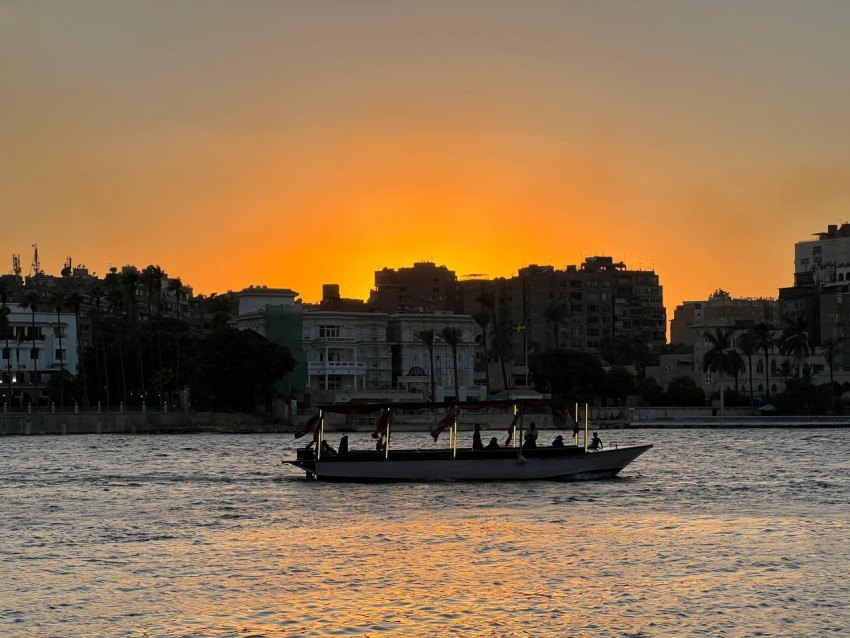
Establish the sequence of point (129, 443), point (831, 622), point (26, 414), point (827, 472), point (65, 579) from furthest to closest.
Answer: point (26, 414), point (129, 443), point (827, 472), point (65, 579), point (831, 622)

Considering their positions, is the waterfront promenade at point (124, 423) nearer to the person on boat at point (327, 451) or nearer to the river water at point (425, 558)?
the river water at point (425, 558)

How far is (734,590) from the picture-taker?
105 feet

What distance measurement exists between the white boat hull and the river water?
2.17 ft

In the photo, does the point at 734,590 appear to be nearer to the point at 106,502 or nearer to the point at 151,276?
the point at 106,502

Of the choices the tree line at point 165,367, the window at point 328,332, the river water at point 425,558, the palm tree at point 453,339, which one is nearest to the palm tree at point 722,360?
the palm tree at point 453,339

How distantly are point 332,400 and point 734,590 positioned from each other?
471 feet

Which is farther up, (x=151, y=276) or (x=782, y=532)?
(x=151, y=276)

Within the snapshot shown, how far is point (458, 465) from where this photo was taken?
59219 millimetres

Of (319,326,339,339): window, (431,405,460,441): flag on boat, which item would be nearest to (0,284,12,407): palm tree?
(319,326,339,339): window

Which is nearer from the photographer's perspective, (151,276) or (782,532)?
(782,532)

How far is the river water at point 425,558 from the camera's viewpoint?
28562mm

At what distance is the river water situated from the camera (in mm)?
28562

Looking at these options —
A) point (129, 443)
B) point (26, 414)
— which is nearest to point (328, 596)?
point (129, 443)

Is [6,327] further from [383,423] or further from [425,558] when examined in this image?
[425,558]
